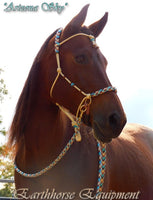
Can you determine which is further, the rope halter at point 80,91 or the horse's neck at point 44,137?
the horse's neck at point 44,137

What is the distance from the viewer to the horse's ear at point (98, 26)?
285 centimetres

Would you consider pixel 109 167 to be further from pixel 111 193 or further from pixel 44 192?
pixel 44 192

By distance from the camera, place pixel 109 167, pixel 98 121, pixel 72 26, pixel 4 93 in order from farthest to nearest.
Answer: pixel 4 93 → pixel 109 167 → pixel 72 26 → pixel 98 121

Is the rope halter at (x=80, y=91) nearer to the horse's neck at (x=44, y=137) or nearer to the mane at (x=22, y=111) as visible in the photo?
the horse's neck at (x=44, y=137)

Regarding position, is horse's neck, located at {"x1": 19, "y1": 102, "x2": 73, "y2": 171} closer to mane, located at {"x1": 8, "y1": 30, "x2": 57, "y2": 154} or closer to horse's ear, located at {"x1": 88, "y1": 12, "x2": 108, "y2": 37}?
mane, located at {"x1": 8, "y1": 30, "x2": 57, "y2": 154}

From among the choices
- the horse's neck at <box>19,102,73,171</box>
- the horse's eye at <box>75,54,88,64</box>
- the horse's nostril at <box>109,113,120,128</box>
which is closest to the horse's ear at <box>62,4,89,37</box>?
the horse's eye at <box>75,54,88,64</box>

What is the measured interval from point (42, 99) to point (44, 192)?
0.92m

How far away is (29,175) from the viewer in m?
2.59

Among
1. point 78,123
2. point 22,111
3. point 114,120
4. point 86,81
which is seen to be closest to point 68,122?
point 78,123

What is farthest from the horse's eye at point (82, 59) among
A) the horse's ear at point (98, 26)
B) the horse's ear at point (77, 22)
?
the horse's ear at point (98, 26)

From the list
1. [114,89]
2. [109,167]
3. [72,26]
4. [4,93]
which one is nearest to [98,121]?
[114,89]

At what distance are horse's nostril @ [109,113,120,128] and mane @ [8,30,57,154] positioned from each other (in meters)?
0.95

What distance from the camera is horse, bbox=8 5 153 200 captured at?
2.38 metres

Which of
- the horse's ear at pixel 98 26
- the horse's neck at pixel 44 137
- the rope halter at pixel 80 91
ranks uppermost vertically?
the horse's ear at pixel 98 26
